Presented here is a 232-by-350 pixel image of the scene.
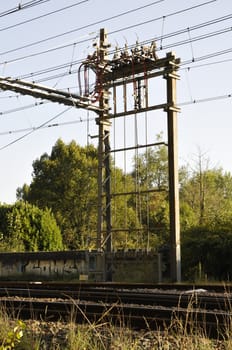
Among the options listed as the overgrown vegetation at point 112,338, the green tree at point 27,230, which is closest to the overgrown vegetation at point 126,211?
the green tree at point 27,230

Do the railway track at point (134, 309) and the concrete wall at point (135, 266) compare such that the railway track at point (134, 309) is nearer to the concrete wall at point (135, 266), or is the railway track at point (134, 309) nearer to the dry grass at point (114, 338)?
the dry grass at point (114, 338)

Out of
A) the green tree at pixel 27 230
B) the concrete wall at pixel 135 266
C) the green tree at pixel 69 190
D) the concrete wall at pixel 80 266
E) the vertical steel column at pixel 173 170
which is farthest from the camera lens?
the green tree at pixel 69 190

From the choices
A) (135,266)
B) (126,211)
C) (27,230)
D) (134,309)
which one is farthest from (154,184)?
(134,309)

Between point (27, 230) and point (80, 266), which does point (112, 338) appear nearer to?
point (80, 266)

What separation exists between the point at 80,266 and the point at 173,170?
243 inches

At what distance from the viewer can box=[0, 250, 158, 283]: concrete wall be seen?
906 inches

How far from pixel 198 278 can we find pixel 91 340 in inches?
579

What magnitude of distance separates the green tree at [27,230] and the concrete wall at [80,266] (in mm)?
7833

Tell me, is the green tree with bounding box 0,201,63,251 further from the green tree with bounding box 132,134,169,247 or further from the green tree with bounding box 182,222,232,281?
the green tree with bounding box 182,222,232,281

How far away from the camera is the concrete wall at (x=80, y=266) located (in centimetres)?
2300

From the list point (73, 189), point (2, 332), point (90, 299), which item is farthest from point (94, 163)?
point (2, 332)

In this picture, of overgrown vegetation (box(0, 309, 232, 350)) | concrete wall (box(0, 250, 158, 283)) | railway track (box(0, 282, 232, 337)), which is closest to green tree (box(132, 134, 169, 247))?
concrete wall (box(0, 250, 158, 283))

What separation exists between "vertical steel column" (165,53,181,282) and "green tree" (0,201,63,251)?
16797 mm

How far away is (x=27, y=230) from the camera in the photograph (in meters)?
39.4
